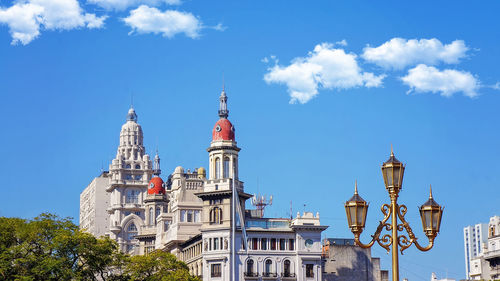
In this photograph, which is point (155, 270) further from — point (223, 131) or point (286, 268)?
point (223, 131)

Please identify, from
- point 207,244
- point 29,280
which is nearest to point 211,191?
point 207,244

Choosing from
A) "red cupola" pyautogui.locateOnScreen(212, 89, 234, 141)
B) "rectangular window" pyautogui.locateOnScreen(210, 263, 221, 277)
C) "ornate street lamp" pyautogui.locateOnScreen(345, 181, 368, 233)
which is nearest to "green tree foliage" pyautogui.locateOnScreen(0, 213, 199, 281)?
"rectangular window" pyautogui.locateOnScreen(210, 263, 221, 277)

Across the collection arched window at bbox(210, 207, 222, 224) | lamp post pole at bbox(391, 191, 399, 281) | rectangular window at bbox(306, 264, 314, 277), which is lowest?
lamp post pole at bbox(391, 191, 399, 281)

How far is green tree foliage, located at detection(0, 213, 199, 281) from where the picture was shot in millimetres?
105250

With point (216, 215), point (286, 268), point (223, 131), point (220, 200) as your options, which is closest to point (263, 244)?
point (286, 268)

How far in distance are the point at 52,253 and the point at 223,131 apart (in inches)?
1473

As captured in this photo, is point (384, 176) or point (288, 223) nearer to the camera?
point (384, 176)

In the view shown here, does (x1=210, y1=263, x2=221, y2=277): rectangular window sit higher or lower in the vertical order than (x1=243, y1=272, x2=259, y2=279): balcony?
higher

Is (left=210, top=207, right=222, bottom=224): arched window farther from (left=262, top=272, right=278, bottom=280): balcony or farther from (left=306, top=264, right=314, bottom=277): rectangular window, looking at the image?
(left=306, top=264, right=314, bottom=277): rectangular window

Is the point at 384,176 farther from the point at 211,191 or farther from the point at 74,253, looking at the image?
the point at 211,191

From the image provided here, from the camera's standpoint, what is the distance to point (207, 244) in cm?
13238

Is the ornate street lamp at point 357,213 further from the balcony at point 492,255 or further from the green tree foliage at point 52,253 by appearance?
the balcony at point 492,255

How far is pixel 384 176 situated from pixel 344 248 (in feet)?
359

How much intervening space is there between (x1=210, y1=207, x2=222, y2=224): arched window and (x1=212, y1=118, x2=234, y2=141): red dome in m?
11.2
